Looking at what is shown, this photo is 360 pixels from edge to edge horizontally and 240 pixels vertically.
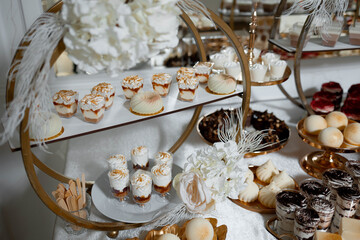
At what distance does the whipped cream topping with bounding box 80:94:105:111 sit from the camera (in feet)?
2.87

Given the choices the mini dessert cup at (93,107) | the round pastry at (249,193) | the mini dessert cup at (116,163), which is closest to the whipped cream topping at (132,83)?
A: the mini dessert cup at (93,107)

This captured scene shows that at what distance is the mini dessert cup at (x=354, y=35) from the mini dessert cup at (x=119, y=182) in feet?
3.51

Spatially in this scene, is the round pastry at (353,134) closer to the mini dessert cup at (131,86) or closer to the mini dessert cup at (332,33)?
the mini dessert cup at (332,33)

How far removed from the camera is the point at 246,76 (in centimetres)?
98

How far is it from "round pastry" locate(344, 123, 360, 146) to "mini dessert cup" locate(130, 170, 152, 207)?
0.73m

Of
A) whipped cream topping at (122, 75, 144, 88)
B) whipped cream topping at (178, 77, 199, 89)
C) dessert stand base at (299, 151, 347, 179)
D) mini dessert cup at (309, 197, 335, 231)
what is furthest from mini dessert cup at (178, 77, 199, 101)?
dessert stand base at (299, 151, 347, 179)

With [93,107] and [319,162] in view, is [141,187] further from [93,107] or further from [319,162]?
[319,162]

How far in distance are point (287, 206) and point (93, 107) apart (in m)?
0.59

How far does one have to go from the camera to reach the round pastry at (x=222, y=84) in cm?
101

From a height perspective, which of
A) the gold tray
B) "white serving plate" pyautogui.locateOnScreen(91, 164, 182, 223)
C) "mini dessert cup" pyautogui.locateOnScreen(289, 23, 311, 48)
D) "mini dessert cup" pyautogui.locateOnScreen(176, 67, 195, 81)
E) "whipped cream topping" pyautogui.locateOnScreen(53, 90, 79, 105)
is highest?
"mini dessert cup" pyautogui.locateOnScreen(289, 23, 311, 48)

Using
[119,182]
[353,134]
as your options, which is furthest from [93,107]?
[353,134]

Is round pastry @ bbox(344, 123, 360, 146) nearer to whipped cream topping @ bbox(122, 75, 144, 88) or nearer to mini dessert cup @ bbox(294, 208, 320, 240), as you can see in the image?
mini dessert cup @ bbox(294, 208, 320, 240)

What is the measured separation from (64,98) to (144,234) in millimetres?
452

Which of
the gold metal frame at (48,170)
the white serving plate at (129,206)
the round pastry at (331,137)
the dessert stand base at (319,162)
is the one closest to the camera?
the gold metal frame at (48,170)
